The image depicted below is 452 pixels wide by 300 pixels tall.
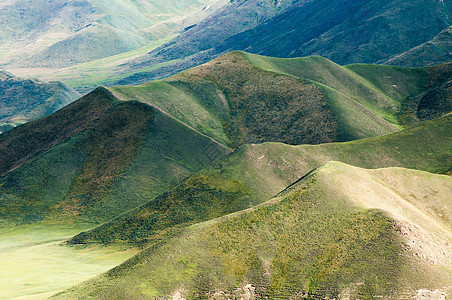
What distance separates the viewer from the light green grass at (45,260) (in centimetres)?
5234

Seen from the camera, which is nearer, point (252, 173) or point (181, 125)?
point (252, 173)

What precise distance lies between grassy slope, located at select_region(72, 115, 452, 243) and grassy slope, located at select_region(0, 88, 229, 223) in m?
21.5

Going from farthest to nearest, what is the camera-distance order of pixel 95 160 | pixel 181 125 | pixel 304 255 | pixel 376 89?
pixel 376 89 → pixel 181 125 → pixel 95 160 → pixel 304 255

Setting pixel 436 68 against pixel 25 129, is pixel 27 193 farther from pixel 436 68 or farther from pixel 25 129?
pixel 436 68

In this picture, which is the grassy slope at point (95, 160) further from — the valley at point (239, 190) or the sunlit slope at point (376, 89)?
the sunlit slope at point (376, 89)

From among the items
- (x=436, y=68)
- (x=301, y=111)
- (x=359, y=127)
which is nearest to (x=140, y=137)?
(x=301, y=111)

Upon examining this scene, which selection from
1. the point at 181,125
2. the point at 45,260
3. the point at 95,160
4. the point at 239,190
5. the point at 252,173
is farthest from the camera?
the point at 181,125

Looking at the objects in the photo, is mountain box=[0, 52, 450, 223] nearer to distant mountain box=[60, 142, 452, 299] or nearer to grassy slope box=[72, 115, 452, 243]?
grassy slope box=[72, 115, 452, 243]

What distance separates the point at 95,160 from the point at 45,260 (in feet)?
154

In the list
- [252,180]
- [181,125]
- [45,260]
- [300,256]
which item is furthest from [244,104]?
[300,256]

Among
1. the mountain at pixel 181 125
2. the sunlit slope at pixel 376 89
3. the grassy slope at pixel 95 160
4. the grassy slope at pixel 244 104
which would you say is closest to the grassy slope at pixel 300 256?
the mountain at pixel 181 125

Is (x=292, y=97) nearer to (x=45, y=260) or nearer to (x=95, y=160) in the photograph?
(x=95, y=160)

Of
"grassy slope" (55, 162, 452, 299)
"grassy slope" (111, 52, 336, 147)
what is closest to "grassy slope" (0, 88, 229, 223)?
"grassy slope" (111, 52, 336, 147)

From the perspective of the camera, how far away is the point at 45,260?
68312 millimetres
